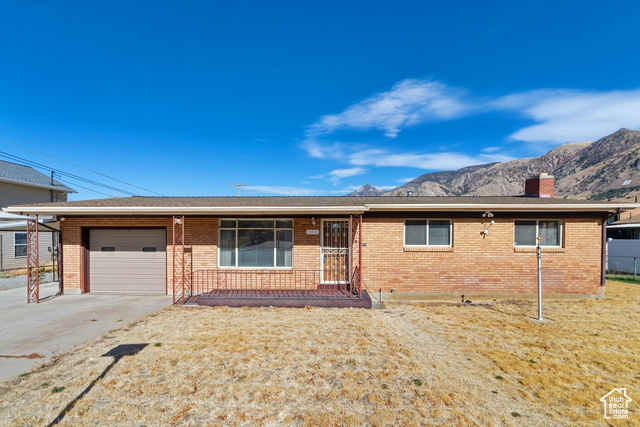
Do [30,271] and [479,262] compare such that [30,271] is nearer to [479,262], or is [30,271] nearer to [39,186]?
[479,262]

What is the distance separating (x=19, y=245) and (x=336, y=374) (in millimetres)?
20684

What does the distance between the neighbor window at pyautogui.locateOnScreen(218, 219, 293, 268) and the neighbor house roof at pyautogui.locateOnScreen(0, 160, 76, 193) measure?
17364 mm

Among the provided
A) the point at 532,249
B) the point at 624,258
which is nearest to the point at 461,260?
the point at 532,249

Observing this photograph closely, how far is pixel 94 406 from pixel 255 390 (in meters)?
1.83

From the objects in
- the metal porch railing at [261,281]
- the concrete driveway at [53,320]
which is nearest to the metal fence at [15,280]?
the concrete driveway at [53,320]

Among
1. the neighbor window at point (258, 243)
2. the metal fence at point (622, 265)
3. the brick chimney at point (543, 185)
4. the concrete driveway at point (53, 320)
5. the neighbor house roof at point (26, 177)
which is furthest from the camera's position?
the neighbor house roof at point (26, 177)

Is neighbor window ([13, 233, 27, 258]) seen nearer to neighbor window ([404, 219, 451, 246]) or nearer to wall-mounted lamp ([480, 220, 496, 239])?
neighbor window ([404, 219, 451, 246])

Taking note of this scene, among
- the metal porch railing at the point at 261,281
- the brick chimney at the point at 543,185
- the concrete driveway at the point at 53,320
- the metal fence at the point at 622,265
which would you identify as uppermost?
the brick chimney at the point at 543,185

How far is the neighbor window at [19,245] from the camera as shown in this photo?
16406 millimetres

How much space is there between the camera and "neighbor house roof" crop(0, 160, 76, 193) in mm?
18178

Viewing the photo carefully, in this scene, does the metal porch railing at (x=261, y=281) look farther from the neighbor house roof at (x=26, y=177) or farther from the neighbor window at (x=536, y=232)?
the neighbor house roof at (x=26, y=177)

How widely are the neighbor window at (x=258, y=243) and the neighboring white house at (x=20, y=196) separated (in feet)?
30.2

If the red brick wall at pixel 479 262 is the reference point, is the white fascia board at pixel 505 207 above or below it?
above

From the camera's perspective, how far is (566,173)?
10762 centimetres
